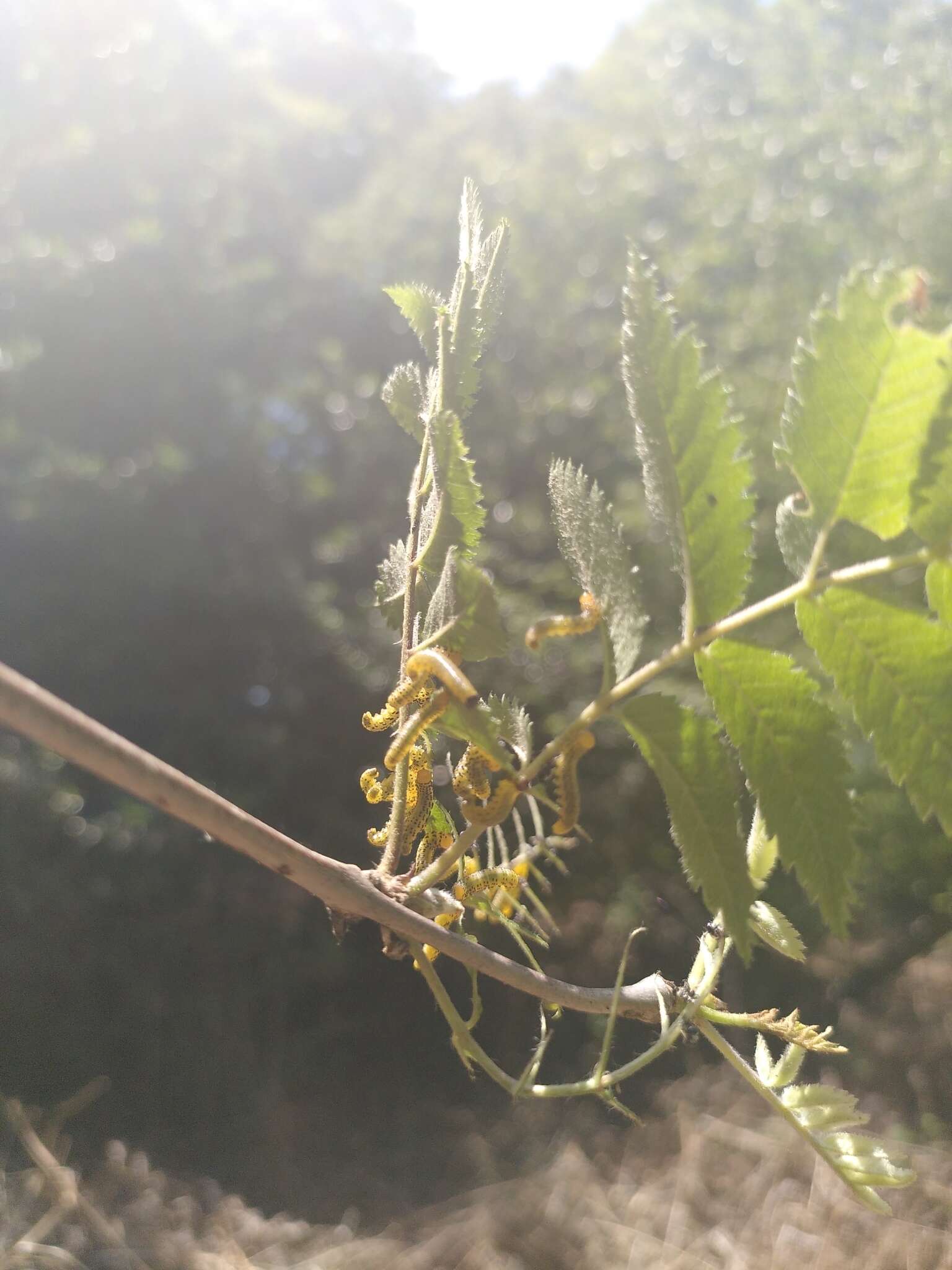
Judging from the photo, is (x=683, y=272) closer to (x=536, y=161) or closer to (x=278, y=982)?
(x=536, y=161)

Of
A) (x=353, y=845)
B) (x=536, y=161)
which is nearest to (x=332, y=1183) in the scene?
(x=353, y=845)

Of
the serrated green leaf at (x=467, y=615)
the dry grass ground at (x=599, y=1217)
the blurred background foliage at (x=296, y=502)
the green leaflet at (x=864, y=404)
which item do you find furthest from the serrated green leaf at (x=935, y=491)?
the blurred background foliage at (x=296, y=502)

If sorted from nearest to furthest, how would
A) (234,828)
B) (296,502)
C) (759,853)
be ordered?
(234,828)
(759,853)
(296,502)

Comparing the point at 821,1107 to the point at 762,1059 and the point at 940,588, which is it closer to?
the point at 762,1059

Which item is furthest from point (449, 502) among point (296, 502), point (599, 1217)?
point (296, 502)

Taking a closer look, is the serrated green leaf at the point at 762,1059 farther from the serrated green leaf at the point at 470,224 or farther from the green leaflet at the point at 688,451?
the serrated green leaf at the point at 470,224

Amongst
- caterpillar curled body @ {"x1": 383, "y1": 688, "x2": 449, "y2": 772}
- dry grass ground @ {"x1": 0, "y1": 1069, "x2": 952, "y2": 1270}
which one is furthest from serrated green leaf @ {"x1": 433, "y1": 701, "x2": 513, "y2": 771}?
dry grass ground @ {"x1": 0, "y1": 1069, "x2": 952, "y2": 1270}
